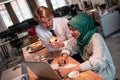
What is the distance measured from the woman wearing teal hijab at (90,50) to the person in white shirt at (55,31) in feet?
0.65

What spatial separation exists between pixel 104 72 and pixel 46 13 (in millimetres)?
918

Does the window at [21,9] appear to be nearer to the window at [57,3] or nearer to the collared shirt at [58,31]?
the window at [57,3]

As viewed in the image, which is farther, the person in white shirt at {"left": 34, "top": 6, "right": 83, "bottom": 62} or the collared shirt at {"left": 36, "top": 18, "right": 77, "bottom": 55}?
the collared shirt at {"left": 36, "top": 18, "right": 77, "bottom": 55}

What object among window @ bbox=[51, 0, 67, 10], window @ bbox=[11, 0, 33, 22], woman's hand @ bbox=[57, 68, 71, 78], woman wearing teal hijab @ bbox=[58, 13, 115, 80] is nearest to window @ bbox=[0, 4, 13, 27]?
window @ bbox=[11, 0, 33, 22]

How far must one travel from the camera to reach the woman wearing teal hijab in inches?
47.0

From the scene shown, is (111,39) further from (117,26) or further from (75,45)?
(75,45)

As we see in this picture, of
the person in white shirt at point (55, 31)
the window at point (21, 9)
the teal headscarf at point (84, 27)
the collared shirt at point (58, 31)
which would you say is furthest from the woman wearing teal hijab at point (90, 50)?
the window at point (21, 9)

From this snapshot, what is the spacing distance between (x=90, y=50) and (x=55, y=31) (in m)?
0.77

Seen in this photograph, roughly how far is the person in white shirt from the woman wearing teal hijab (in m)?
0.20

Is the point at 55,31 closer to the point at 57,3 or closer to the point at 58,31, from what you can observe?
the point at 58,31

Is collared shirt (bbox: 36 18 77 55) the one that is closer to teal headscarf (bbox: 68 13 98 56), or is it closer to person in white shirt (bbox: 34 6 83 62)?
person in white shirt (bbox: 34 6 83 62)

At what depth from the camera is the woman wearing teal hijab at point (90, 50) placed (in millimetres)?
1193

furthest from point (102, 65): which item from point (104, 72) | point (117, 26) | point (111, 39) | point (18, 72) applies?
point (117, 26)

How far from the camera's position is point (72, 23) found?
4.86 feet
